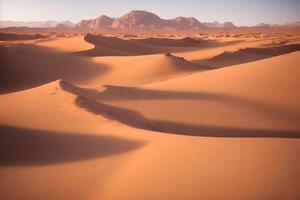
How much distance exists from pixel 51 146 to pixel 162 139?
4.90 feet

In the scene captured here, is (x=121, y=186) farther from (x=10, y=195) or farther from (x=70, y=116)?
(x=70, y=116)

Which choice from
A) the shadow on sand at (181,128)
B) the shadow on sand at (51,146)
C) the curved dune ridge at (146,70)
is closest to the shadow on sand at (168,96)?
the shadow on sand at (181,128)

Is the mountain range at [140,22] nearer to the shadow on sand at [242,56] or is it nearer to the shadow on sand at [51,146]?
→ the shadow on sand at [242,56]

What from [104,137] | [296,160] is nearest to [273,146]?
[296,160]

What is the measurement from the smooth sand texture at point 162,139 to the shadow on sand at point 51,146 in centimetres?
1

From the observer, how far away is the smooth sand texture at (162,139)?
348 centimetres

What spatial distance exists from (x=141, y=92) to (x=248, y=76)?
9.94 ft

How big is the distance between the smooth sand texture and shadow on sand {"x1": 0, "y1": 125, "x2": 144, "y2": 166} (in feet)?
0.04

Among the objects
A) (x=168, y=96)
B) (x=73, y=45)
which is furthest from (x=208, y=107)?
(x=73, y=45)

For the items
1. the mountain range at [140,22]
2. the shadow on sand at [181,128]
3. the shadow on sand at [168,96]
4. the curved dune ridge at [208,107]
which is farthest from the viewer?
the mountain range at [140,22]

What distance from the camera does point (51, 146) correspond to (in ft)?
14.8

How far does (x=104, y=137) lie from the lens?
4.84 meters

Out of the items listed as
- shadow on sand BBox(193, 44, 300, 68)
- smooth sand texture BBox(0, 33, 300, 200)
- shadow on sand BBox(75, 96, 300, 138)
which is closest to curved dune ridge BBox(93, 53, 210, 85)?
shadow on sand BBox(193, 44, 300, 68)

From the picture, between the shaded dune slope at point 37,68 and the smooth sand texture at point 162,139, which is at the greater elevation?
the smooth sand texture at point 162,139
